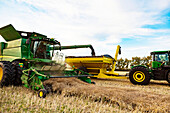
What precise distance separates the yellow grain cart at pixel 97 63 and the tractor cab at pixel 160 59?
205 centimetres

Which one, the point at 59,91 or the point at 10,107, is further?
the point at 59,91

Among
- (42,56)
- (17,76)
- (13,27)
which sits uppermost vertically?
(13,27)

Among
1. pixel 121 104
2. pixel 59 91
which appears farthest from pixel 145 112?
pixel 59 91

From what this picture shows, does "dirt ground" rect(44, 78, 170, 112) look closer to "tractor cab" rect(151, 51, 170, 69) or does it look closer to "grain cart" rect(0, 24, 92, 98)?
"grain cart" rect(0, 24, 92, 98)

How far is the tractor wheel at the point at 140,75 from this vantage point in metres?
6.55

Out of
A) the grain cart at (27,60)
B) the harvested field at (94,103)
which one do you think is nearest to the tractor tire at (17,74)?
the grain cart at (27,60)

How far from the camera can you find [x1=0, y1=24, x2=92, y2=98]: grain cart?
4.31 metres

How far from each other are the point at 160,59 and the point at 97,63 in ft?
10.6

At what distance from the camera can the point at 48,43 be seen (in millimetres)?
5566

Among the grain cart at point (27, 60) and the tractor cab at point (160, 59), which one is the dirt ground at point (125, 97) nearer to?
the grain cart at point (27, 60)

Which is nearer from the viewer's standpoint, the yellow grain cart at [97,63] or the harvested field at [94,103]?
the harvested field at [94,103]

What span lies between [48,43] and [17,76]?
1.62 meters

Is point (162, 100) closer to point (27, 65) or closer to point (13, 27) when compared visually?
point (27, 65)

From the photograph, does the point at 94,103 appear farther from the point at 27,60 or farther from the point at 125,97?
the point at 27,60
